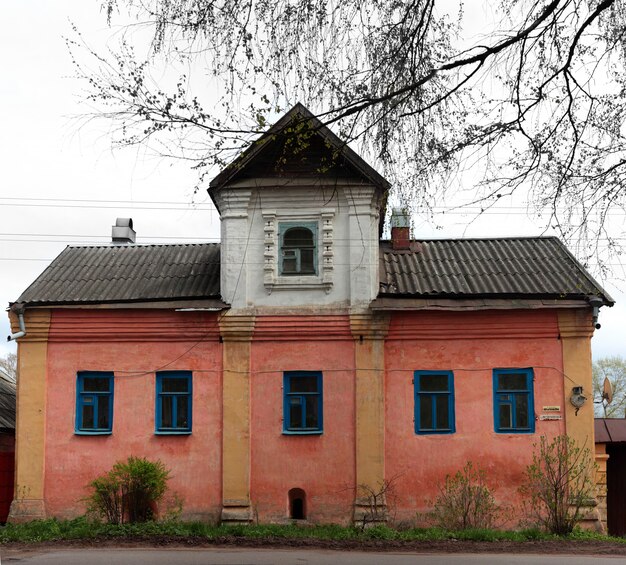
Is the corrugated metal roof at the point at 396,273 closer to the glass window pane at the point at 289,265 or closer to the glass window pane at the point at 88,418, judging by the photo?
the glass window pane at the point at 289,265

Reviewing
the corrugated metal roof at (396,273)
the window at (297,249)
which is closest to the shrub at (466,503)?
the corrugated metal roof at (396,273)

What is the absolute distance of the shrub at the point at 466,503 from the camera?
50.6 ft

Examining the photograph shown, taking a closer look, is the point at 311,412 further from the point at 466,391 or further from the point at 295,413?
the point at 466,391

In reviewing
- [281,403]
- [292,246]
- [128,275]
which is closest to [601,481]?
[281,403]

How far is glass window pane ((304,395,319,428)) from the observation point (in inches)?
639

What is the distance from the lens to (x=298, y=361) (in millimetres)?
16328

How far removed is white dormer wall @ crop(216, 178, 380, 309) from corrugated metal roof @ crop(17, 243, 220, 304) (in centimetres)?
83

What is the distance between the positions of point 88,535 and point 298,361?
4.95 meters

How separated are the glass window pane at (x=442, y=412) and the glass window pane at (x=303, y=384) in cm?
239

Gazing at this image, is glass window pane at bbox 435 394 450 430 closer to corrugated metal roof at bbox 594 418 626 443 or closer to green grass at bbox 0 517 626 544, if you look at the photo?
green grass at bbox 0 517 626 544

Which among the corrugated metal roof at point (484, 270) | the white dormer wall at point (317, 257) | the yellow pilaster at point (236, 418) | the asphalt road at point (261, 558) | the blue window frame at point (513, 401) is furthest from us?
the white dormer wall at point (317, 257)

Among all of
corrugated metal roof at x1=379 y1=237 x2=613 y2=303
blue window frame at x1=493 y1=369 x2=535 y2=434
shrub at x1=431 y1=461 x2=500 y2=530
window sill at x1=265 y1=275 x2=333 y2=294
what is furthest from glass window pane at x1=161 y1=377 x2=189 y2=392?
blue window frame at x1=493 y1=369 x2=535 y2=434

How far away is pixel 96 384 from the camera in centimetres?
1667

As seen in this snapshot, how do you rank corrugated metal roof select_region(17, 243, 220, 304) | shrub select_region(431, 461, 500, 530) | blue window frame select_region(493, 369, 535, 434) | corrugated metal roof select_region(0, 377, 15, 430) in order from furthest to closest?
corrugated metal roof select_region(0, 377, 15, 430) < corrugated metal roof select_region(17, 243, 220, 304) < blue window frame select_region(493, 369, 535, 434) < shrub select_region(431, 461, 500, 530)
